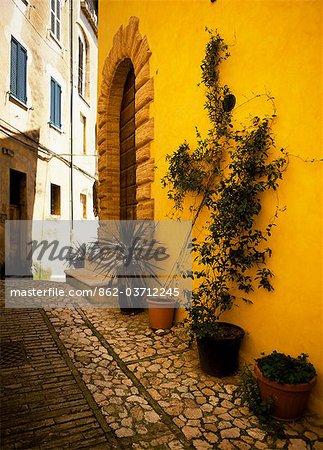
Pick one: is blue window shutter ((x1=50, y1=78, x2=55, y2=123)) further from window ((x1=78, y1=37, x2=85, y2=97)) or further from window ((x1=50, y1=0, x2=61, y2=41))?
window ((x1=78, y1=37, x2=85, y2=97))

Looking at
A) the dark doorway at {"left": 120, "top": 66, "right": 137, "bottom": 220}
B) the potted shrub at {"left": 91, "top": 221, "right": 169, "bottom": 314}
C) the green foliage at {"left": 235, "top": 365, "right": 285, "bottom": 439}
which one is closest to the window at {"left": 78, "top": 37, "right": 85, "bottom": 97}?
the dark doorway at {"left": 120, "top": 66, "right": 137, "bottom": 220}

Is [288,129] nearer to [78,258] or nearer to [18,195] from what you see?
[78,258]

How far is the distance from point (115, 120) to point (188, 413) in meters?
5.56

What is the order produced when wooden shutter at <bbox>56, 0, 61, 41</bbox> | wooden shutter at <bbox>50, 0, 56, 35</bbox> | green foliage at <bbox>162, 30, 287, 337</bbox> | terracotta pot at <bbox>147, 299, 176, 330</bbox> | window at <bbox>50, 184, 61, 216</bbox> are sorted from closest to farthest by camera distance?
green foliage at <bbox>162, 30, 287, 337</bbox>, terracotta pot at <bbox>147, 299, 176, 330</bbox>, wooden shutter at <bbox>50, 0, 56, 35</bbox>, wooden shutter at <bbox>56, 0, 61, 41</bbox>, window at <bbox>50, 184, 61, 216</bbox>

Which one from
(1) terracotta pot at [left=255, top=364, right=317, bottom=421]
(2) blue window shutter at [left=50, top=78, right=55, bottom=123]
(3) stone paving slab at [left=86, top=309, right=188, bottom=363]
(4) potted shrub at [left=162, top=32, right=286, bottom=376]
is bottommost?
(3) stone paving slab at [left=86, top=309, right=188, bottom=363]

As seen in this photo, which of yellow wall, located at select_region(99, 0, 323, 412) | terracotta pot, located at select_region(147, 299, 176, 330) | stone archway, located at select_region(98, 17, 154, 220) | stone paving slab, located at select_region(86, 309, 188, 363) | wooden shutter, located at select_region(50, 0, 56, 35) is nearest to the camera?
yellow wall, located at select_region(99, 0, 323, 412)

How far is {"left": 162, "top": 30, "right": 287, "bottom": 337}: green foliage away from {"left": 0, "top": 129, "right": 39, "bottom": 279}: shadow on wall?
588cm

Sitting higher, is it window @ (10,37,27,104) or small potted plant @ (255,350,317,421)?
window @ (10,37,27,104)

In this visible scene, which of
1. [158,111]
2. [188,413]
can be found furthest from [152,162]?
[188,413]

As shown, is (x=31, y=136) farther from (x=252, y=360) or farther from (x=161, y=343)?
(x=252, y=360)

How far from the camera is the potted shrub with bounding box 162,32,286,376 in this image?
2.95m

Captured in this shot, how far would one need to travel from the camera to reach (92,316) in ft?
16.1

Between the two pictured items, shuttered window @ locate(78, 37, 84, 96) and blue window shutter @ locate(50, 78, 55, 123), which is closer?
blue window shutter @ locate(50, 78, 55, 123)

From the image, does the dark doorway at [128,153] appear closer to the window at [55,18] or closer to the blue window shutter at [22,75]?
the blue window shutter at [22,75]
